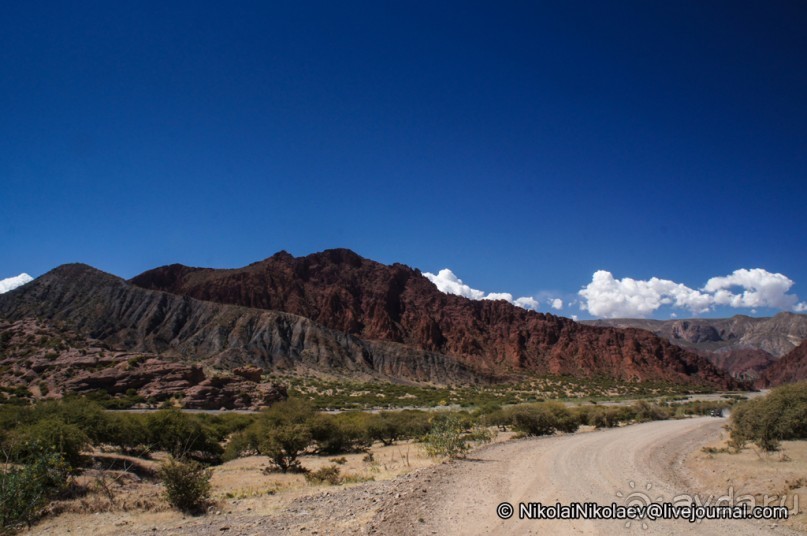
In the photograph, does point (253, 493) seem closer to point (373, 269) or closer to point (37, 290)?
point (37, 290)

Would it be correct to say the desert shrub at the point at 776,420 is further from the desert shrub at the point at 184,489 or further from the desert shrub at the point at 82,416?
the desert shrub at the point at 82,416

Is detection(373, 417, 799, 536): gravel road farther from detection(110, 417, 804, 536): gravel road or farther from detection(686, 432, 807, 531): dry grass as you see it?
detection(686, 432, 807, 531): dry grass

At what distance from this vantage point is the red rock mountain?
13212cm

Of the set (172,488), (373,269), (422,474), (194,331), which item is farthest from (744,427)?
(373,269)

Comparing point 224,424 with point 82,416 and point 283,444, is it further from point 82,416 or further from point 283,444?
point 283,444

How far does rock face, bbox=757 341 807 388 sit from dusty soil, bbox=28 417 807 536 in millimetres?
163143

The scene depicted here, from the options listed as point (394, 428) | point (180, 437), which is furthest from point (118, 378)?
point (394, 428)

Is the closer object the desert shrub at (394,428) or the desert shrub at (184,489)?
the desert shrub at (184,489)

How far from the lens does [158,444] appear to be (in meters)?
20.5

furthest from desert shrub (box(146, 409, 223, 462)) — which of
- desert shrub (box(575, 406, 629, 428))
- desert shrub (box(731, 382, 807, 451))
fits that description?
desert shrub (box(575, 406, 629, 428))

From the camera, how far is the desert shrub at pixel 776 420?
1648 cm
